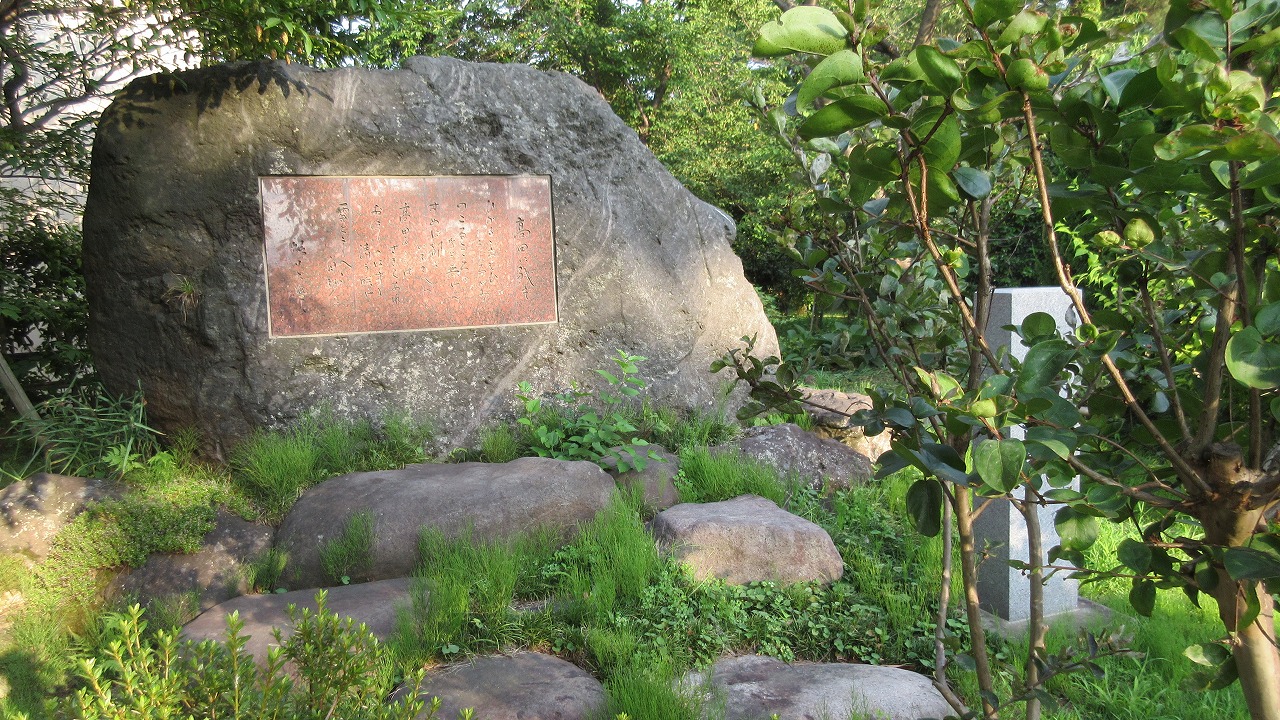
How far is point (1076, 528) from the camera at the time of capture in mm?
1136

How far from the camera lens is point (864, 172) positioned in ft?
3.54

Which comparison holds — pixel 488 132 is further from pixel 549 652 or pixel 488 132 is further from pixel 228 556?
pixel 549 652

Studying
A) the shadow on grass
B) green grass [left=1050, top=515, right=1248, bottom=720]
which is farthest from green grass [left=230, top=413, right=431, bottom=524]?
green grass [left=1050, top=515, right=1248, bottom=720]

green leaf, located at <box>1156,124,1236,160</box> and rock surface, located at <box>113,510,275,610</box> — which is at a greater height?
green leaf, located at <box>1156,124,1236,160</box>

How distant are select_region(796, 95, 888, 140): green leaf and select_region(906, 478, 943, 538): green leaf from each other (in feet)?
1.84

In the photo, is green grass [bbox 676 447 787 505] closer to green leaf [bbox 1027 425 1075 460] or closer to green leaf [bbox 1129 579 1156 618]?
green leaf [bbox 1129 579 1156 618]

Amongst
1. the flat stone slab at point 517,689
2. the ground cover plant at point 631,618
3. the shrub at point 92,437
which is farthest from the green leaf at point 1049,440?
the shrub at point 92,437

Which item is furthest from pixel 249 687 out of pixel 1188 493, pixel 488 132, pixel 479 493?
pixel 488 132

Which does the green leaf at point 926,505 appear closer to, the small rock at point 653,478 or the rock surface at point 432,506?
the rock surface at point 432,506

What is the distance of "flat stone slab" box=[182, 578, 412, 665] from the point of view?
307 cm

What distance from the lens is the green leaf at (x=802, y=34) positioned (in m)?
0.89

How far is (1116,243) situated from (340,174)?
4.31 meters

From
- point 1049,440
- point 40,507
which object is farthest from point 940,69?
point 40,507

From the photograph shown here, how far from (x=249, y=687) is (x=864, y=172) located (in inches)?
60.0
